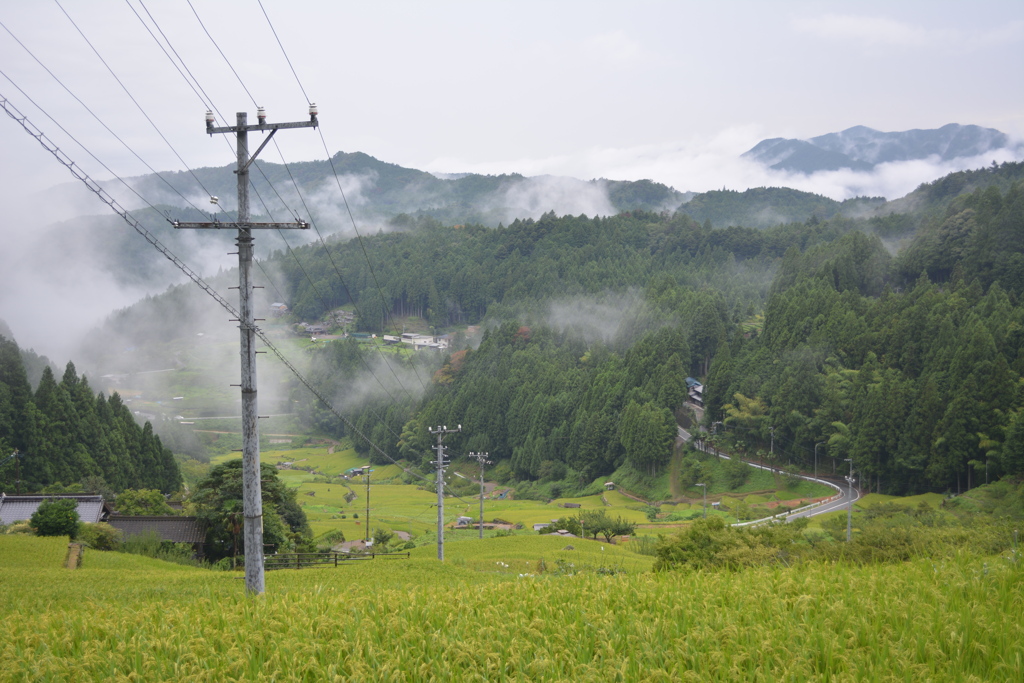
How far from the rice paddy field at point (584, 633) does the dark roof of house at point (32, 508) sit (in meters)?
33.8

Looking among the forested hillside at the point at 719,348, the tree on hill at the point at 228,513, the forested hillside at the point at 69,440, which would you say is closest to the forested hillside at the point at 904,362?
the forested hillside at the point at 719,348

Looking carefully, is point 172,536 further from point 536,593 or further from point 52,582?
point 536,593

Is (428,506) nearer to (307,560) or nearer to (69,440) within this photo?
(69,440)

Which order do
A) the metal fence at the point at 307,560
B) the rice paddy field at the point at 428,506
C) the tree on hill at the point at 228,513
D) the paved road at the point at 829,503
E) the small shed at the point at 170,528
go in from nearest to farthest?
1. the metal fence at the point at 307,560
2. the tree on hill at the point at 228,513
3. the small shed at the point at 170,528
4. the paved road at the point at 829,503
5. the rice paddy field at the point at 428,506

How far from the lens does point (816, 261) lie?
104 metres

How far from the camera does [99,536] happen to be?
1287 inches

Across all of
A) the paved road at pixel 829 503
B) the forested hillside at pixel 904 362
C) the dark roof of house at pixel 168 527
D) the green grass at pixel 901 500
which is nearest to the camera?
the dark roof of house at pixel 168 527

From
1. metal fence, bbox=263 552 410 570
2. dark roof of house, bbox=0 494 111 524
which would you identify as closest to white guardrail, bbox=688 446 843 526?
metal fence, bbox=263 552 410 570

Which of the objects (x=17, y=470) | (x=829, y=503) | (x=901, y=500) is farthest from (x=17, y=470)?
(x=901, y=500)

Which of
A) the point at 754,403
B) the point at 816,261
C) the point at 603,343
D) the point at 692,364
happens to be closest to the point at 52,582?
the point at 754,403

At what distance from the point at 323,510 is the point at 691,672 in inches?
2592

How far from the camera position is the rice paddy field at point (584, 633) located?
6.14 meters

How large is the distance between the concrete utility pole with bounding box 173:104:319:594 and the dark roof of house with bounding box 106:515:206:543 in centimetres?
2525

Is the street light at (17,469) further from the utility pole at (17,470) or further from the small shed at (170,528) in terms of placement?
the small shed at (170,528)
